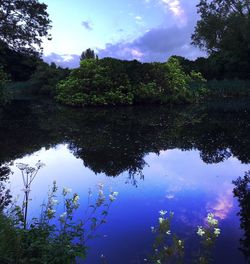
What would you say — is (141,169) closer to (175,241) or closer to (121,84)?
(175,241)

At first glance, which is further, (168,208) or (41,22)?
(41,22)

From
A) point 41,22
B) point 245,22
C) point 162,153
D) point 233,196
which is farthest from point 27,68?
point 233,196

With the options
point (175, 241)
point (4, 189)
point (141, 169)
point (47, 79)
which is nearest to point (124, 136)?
point (141, 169)

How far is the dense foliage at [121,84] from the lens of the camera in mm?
25969

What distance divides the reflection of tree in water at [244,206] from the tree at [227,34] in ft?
115

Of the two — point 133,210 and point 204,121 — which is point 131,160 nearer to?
point 133,210

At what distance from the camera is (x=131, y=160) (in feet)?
34.0

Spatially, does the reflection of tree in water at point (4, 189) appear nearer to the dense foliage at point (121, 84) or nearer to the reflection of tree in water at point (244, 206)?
the reflection of tree in water at point (244, 206)

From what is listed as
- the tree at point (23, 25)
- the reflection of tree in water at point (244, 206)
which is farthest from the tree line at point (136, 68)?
the reflection of tree in water at point (244, 206)

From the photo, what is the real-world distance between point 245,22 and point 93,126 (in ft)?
102

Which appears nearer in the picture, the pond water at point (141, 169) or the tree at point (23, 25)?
the pond water at point (141, 169)

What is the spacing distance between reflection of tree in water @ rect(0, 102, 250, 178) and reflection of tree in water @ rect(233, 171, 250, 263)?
215 centimetres

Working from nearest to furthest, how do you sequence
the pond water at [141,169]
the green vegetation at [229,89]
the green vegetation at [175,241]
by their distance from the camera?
the green vegetation at [175,241]
the pond water at [141,169]
the green vegetation at [229,89]

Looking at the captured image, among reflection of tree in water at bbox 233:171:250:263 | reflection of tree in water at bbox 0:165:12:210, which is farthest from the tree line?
reflection of tree in water at bbox 233:171:250:263
